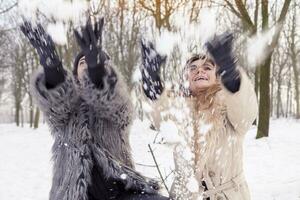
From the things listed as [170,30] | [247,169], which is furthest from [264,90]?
[170,30]

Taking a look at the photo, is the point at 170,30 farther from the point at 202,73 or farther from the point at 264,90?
the point at 264,90

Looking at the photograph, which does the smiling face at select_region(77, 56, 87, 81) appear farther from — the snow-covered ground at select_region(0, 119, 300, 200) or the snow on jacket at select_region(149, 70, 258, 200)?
the snow-covered ground at select_region(0, 119, 300, 200)

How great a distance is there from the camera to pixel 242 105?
2.41 m

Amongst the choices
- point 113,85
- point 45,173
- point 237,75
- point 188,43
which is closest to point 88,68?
point 113,85

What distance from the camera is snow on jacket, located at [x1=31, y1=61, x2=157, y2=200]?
2203mm

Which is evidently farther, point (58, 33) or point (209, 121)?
point (209, 121)

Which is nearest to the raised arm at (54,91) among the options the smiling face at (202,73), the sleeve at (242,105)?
the smiling face at (202,73)

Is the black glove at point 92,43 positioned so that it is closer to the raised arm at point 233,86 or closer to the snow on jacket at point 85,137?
the snow on jacket at point 85,137

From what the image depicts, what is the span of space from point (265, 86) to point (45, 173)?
644cm

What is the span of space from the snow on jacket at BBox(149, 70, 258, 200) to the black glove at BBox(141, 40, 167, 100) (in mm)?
71

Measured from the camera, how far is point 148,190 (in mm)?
2281

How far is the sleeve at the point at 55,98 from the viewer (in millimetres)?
2205

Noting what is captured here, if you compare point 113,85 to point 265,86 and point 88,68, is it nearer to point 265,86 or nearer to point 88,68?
point 88,68

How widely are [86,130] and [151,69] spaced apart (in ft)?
1.61
